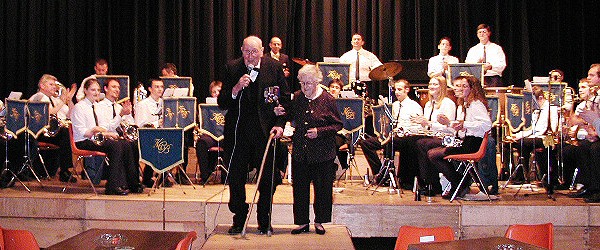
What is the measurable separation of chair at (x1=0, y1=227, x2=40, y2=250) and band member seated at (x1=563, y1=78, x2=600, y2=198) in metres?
5.94

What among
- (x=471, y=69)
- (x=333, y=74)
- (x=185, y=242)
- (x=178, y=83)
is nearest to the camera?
(x=185, y=242)

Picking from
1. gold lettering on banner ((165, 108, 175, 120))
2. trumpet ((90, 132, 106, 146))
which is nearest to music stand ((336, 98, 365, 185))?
gold lettering on banner ((165, 108, 175, 120))

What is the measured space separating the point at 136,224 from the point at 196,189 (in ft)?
4.26

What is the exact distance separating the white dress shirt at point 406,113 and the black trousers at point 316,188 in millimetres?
2701

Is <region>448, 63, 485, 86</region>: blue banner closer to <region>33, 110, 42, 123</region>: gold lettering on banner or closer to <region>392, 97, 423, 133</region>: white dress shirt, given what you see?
<region>392, 97, 423, 133</region>: white dress shirt

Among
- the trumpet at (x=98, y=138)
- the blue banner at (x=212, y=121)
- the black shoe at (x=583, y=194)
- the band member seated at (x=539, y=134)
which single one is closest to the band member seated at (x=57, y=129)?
the trumpet at (x=98, y=138)

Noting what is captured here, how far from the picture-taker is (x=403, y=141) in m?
9.23

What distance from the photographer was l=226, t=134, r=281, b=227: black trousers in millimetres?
6453

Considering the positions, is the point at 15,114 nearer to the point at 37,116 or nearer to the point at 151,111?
the point at 37,116

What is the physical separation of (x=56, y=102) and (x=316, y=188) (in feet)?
16.6

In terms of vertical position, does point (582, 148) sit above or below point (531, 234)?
above

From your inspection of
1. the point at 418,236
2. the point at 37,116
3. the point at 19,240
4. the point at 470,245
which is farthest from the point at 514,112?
the point at 19,240

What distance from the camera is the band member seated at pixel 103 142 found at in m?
8.73

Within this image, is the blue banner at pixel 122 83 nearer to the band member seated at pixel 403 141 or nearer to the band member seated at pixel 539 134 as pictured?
the band member seated at pixel 403 141
